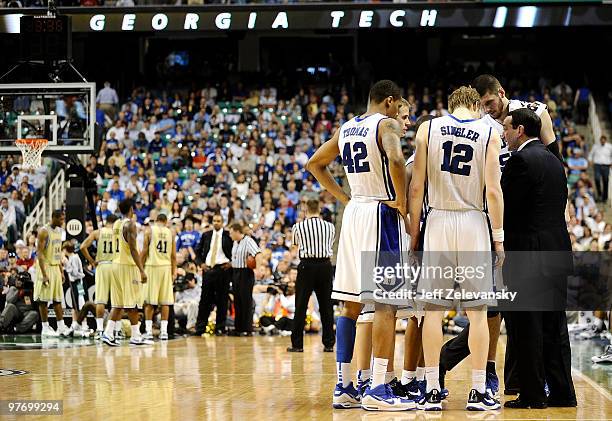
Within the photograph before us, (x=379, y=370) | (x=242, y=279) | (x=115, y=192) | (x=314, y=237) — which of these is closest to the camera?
(x=379, y=370)

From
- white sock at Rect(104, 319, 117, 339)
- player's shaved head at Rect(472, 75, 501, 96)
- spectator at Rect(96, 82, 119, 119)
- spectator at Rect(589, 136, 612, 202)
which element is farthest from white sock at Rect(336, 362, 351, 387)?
Answer: spectator at Rect(96, 82, 119, 119)

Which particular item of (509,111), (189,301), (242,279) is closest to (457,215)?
(509,111)

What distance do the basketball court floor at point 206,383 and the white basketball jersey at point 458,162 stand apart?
155 centimetres

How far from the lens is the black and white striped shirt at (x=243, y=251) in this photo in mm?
17781

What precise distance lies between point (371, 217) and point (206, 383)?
2.71 metres

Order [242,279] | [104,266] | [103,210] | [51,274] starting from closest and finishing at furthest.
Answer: [104,266] → [51,274] → [242,279] → [103,210]

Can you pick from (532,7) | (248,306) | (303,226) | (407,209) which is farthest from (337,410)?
(532,7)

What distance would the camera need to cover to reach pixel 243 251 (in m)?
17.9

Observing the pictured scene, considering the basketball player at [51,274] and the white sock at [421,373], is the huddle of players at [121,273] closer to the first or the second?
the basketball player at [51,274]

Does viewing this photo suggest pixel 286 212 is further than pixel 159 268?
Yes

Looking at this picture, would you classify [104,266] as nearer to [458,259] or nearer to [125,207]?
[125,207]

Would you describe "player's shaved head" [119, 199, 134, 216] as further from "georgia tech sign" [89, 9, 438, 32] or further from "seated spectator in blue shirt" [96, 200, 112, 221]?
"georgia tech sign" [89, 9, 438, 32]

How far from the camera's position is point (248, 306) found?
1789 centimetres

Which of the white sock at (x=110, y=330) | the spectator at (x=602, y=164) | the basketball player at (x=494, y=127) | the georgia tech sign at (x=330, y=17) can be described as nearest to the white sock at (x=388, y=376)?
the basketball player at (x=494, y=127)
